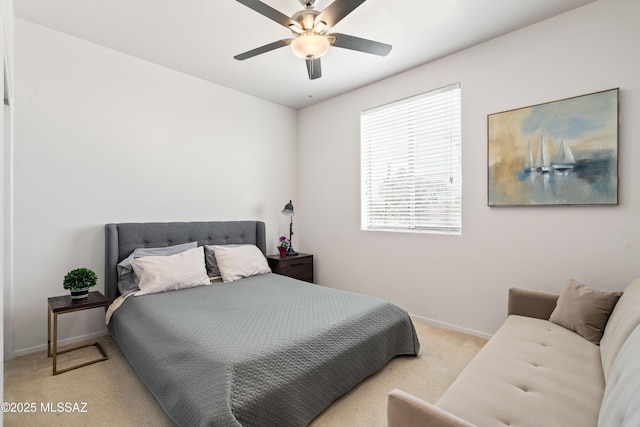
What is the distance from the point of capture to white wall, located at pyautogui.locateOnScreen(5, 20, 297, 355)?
244 cm

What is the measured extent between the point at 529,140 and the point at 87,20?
377 cm

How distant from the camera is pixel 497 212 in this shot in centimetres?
265

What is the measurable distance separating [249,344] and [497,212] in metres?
2.36

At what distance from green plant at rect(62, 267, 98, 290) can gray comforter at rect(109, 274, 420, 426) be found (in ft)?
1.07

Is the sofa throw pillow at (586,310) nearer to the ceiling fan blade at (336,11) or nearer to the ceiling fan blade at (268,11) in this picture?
the ceiling fan blade at (336,11)

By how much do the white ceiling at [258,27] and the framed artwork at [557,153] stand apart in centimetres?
78

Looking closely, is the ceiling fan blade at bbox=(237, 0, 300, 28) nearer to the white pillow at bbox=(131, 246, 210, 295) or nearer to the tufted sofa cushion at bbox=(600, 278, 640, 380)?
the white pillow at bbox=(131, 246, 210, 295)

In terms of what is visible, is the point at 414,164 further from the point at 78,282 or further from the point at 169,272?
the point at 78,282

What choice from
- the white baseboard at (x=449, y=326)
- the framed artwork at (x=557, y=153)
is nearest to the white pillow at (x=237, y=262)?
the white baseboard at (x=449, y=326)

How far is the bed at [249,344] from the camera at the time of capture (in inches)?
54.2

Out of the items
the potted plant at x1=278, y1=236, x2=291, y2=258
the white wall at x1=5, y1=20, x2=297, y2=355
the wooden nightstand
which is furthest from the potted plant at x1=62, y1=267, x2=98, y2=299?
the potted plant at x1=278, y1=236, x2=291, y2=258

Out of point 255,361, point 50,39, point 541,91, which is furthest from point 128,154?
point 541,91

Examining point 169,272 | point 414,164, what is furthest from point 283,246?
point 414,164

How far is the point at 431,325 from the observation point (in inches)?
120
